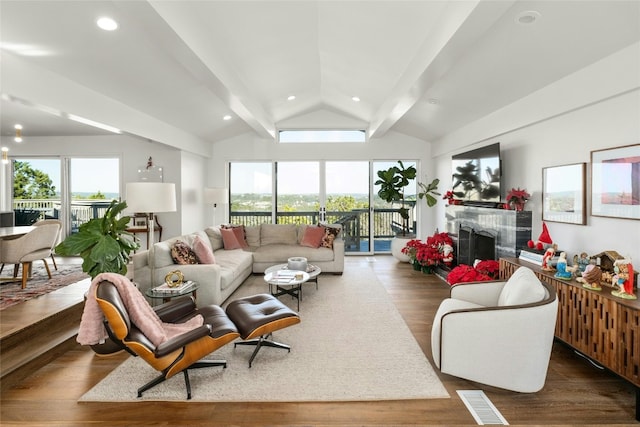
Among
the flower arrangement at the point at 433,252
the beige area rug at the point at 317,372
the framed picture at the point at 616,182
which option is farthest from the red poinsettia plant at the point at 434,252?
the framed picture at the point at 616,182

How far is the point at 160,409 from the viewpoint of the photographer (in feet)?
7.17

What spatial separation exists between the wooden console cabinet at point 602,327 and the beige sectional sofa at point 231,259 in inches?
132

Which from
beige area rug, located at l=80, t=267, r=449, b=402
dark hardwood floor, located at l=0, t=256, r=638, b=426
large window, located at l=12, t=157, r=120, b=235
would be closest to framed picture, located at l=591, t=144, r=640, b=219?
dark hardwood floor, located at l=0, t=256, r=638, b=426

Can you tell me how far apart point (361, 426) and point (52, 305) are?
341 centimetres

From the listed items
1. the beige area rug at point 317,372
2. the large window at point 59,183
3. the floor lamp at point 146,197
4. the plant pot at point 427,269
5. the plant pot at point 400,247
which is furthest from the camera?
the large window at point 59,183

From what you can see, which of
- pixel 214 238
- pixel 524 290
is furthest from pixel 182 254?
pixel 524 290

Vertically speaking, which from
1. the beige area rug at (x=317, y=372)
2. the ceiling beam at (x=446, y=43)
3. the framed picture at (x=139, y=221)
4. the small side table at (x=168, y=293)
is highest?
the ceiling beam at (x=446, y=43)

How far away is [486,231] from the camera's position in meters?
4.77

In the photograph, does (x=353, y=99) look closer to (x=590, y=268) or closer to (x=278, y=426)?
(x=590, y=268)

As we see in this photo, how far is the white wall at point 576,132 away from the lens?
9.17 ft

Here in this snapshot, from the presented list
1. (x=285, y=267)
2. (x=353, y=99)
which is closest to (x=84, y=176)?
(x=285, y=267)

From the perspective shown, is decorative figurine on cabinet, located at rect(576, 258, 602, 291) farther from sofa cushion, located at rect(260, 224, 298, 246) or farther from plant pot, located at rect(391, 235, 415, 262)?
sofa cushion, located at rect(260, 224, 298, 246)

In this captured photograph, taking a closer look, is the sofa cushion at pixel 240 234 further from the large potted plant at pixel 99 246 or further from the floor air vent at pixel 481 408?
the floor air vent at pixel 481 408

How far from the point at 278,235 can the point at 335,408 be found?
414cm
